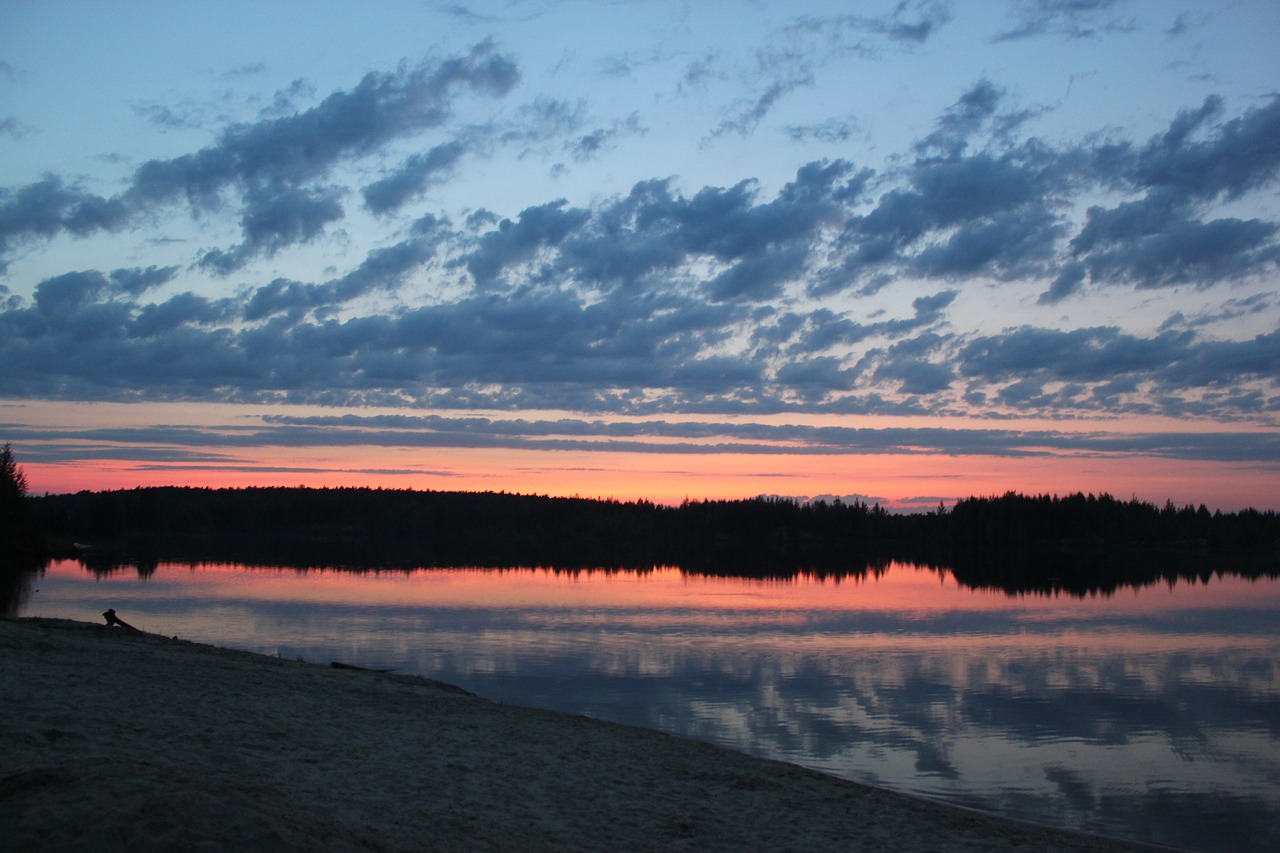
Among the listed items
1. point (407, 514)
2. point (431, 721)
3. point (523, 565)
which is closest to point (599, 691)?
point (431, 721)

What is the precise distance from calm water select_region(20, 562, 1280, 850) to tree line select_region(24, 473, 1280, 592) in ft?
65.6

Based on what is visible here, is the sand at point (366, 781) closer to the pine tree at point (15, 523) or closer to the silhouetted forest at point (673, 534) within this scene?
the pine tree at point (15, 523)

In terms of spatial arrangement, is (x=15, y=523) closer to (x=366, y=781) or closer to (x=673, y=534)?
(x=366, y=781)

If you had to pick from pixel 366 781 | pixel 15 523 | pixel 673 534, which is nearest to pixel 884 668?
pixel 366 781

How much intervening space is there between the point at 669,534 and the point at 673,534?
61 cm

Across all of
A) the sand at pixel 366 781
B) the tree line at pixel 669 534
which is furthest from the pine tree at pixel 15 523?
the sand at pixel 366 781

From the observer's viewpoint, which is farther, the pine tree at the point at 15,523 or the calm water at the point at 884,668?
the pine tree at the point at 15,523

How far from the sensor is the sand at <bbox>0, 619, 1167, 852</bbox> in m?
7.18

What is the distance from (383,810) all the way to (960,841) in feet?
20.2

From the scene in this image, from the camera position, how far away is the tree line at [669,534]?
78250 mm

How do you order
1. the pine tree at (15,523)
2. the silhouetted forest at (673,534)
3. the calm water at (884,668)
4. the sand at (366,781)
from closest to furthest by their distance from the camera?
1. the sand at (366,781)
2. the calm water at (884,668)
3. the pine tree at (15,523)
4. the silhouetted forest at (673,534)

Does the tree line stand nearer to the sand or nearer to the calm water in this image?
the calm water

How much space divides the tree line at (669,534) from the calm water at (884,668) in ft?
65.6

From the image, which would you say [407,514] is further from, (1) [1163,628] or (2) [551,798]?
(2) [551,798]
